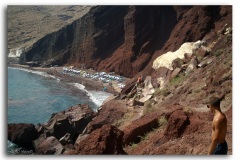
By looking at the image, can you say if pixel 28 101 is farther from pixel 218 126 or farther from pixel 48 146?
pixel 218 126

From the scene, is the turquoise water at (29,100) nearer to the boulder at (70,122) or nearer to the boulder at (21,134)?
the boulder at (21,134)

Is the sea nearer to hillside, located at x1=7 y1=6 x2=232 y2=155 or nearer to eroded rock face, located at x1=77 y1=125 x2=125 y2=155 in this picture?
hillside, located at x1=7 y1=6 x2=232 y2=155

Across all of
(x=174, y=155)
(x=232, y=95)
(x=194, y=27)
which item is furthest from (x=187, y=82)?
(x=194, y=27)

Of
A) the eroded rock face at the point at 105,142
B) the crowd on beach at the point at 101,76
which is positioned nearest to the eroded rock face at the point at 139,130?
the eroded rock face at the point at 105,142

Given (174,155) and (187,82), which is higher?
(187,82)

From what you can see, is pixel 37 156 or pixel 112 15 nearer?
pixel 37 156

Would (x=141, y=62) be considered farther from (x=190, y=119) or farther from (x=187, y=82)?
(x=190, y=119)

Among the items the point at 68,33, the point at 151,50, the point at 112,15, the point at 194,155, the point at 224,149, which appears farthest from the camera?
the point at 68,33
